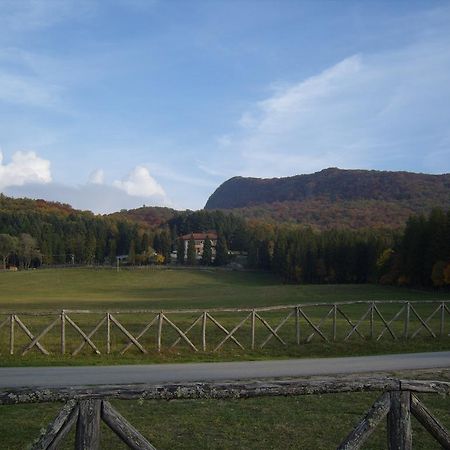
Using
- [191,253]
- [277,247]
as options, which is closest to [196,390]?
[277,247]

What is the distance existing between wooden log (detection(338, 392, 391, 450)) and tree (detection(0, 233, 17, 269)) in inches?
5728

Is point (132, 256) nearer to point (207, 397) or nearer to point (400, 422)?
point (207, 397)

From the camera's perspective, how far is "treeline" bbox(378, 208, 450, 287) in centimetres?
7062

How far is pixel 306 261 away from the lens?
110438 millimetres

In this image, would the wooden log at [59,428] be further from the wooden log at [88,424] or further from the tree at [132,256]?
the tree at [132,256]

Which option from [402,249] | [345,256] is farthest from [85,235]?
[402,249]

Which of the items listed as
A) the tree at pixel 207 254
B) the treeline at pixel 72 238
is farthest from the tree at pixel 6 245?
the tree at pixel 207 254

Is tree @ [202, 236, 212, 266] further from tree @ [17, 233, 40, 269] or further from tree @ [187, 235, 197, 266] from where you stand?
tree @ [17, 233, 40, 269]

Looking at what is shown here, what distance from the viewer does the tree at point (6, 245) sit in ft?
456

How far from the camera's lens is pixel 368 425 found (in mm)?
4855

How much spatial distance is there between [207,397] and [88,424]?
103 centimetres

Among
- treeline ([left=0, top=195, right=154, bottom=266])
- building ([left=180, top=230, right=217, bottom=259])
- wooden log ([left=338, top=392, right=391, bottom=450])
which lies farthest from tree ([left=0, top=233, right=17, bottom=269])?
wooden log ([left=338, top=392, right=391, bottom=450])

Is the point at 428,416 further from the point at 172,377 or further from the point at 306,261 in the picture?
the point at 306,261

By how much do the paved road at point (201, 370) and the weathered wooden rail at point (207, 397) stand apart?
26.0 ft
